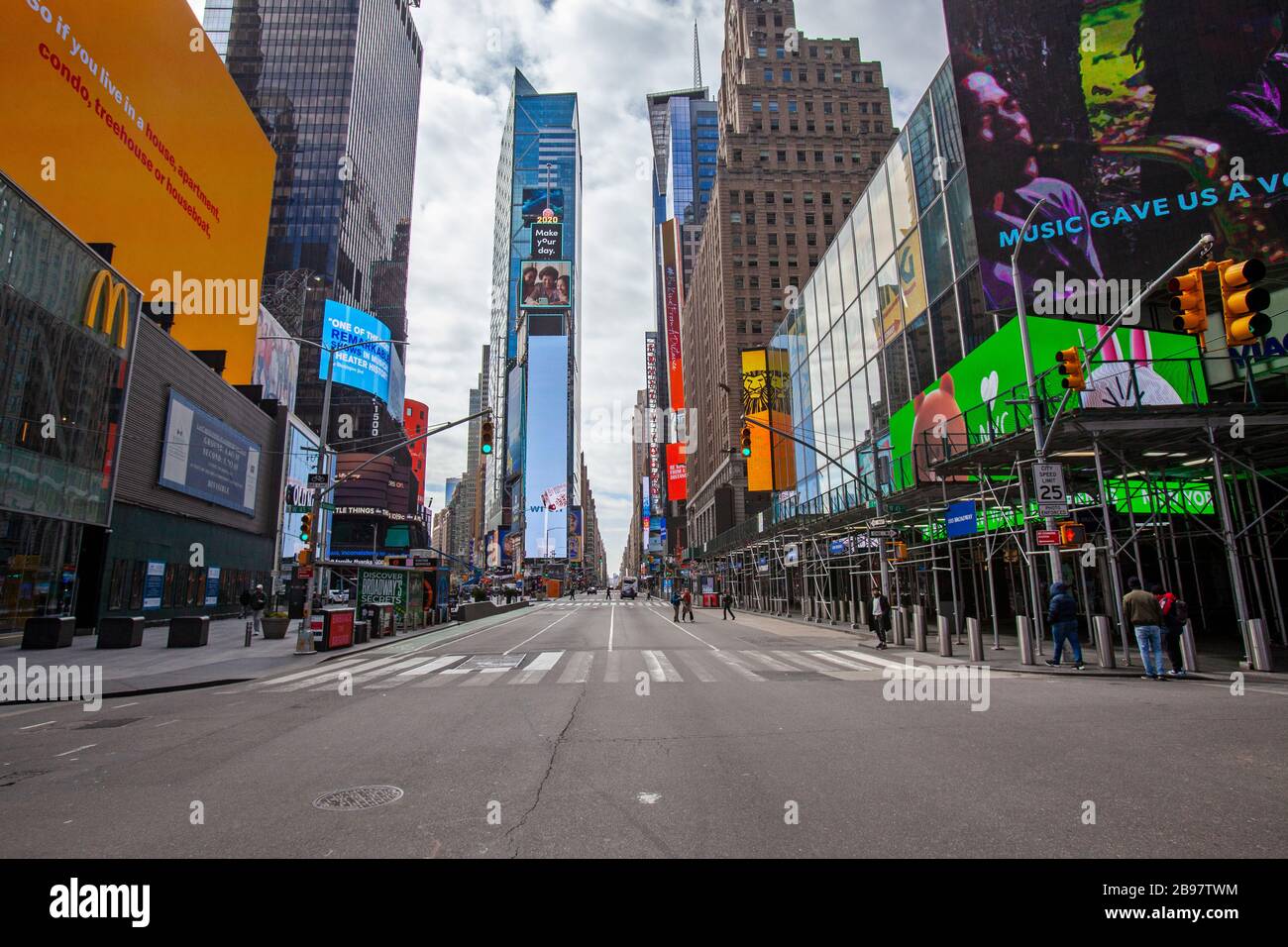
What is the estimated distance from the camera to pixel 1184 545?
2523 centimetres

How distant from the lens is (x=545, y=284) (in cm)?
19212

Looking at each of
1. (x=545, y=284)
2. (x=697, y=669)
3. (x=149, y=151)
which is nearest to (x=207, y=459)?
(x=149, y=151)

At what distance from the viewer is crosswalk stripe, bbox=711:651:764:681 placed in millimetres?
13555

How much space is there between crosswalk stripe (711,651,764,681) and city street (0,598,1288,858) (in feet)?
4.80

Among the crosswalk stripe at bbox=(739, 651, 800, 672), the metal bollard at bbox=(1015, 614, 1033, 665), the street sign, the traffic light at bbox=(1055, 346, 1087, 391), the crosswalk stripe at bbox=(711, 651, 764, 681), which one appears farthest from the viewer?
the crosswalk stripe at bbox=(739, 651, 800, 672)

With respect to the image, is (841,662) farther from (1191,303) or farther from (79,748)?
(79,748)

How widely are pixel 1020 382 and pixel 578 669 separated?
53.7ft

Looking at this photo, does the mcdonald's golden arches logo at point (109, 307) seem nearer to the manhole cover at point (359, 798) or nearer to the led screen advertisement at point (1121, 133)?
the manhole cover at point (359, 798)

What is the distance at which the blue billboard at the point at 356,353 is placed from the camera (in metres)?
87.0

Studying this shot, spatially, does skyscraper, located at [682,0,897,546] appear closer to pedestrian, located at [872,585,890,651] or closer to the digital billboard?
pedestrian, located at [872,585,890,651]

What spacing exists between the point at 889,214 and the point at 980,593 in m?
19.4

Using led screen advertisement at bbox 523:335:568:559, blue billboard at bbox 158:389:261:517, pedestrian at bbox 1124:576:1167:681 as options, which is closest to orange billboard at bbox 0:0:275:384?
blue billboard at bbox 158:389:261:517
